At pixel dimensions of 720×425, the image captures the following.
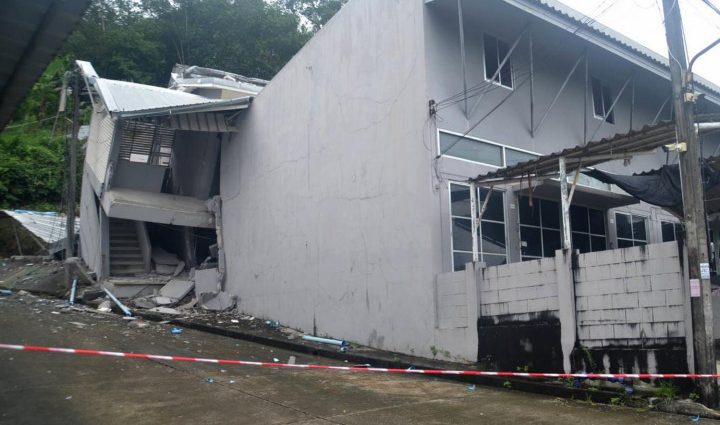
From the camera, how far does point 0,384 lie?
7.79 m

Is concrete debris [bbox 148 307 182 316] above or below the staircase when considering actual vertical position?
below

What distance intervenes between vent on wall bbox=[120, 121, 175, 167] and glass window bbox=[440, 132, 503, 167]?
10.2 meters

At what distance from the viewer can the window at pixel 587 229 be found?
1418 cm

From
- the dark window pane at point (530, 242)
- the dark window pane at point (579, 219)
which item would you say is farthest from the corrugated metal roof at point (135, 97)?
the dark window pane at point (579, 219)

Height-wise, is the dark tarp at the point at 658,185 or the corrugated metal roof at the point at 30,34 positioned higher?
the corrugated metal roof at the point at 30,34

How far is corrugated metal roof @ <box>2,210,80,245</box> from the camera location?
985 inches

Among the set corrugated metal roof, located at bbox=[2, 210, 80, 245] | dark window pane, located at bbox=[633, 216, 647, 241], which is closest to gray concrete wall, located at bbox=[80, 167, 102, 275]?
corrugated metal roof, located at bbox=[2, 210, 80, 245]

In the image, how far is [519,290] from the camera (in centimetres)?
951

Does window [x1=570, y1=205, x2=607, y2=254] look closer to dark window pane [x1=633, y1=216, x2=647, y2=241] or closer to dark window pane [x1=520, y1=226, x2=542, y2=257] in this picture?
dark window pane [x1=520, y1=226, x2=542, y2=257]

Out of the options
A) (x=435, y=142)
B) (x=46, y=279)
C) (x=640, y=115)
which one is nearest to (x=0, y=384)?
(x=435, y=142)

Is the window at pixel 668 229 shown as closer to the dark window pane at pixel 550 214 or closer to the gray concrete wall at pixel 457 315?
the dark window pane at pixel 550 214

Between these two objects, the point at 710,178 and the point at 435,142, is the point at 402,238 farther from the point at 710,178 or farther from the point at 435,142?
the point at 710,178

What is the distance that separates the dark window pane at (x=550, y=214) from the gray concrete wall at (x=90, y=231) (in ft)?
45.1

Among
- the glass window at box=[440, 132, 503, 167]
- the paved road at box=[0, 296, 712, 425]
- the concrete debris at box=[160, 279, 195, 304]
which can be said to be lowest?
the paved road at box=[0, 296, 712, 425]
